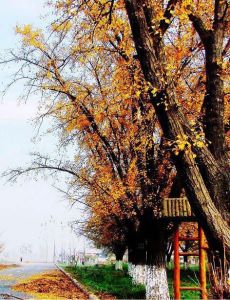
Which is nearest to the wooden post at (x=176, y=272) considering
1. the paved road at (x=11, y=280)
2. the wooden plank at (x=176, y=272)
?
the wooden plank at (x=176, y=272)

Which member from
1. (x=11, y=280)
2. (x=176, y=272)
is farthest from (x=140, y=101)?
(x=11, y=280)

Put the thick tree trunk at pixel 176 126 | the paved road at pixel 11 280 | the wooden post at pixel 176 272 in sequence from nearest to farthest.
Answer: the thick tree trunk at pixel 176 126 → the wooden post at pixel 176 272 → the paved road at pixel 11 280

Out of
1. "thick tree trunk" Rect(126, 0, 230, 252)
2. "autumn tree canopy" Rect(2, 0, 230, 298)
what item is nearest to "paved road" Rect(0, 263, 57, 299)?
"autumn tree canopy" Rect(2, 0, 230, 298)

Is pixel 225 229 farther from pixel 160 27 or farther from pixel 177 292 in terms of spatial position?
pixel 177 292

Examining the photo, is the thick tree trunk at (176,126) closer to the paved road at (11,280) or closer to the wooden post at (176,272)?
the wooden post at (176,272)

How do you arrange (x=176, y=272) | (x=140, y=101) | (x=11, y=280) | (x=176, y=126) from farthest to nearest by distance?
1. (x=11, y=280)
2. (x=140, y=101)
3. (x=176, y=272)
4. (x=176, y=126)

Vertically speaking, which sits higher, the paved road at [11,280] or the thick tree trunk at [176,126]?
the thick tree trunk at [176,126]

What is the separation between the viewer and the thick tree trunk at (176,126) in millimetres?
7566

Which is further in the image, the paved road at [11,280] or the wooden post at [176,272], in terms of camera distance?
the paved road at [11,280]

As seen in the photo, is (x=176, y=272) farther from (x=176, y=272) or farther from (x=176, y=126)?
(x=176, y=126)

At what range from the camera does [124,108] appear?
1852 centimetres

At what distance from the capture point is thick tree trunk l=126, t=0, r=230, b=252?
7566 millimetres

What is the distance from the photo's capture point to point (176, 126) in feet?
25.3

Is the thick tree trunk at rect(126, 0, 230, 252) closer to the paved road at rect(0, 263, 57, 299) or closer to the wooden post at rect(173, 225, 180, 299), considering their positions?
the wooden post at rect(173, 225, 180, 299)
